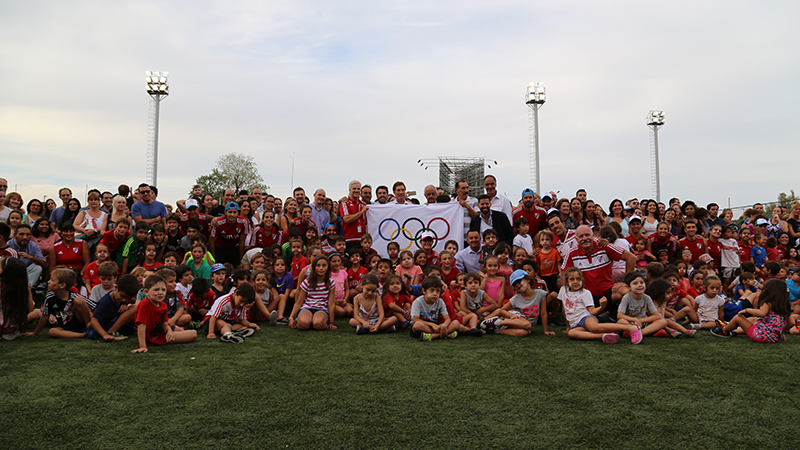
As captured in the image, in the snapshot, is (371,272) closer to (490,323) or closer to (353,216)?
(353,216)

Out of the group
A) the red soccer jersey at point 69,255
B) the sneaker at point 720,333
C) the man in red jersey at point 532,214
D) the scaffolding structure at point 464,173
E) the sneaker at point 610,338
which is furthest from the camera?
the scaffolding structure at point 464,173

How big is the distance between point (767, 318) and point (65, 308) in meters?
8.89

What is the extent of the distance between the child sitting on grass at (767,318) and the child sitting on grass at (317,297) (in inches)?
210

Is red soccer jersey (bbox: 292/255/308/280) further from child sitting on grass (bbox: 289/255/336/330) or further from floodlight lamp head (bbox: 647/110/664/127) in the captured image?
floodlight lamp head (bbox: 647/110/664/127)

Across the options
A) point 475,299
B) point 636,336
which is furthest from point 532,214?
point 636,336

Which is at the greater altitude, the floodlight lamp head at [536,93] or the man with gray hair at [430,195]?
the floodlight lamp head at [536,93]

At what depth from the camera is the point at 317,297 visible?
702 centimetres

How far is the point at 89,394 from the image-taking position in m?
3.80

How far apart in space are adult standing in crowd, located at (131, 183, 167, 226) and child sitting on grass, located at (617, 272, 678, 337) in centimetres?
776

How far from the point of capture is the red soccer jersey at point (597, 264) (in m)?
6.94

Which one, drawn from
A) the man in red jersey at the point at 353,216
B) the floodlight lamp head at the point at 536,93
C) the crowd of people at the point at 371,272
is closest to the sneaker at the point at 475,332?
the crowd of people at the point at 371,272

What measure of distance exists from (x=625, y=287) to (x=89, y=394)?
6.51 meters

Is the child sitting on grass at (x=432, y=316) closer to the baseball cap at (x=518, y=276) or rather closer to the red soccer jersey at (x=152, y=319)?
the baseball cap at (x=518, y=276)

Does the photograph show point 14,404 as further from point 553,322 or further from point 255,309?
point 553,322
